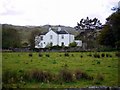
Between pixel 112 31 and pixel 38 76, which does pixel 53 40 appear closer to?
pixel 112 31

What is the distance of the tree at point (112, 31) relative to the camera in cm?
5041

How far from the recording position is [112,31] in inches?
2146

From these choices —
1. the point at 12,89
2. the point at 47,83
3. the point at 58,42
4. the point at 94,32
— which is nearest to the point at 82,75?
the point at 47,83

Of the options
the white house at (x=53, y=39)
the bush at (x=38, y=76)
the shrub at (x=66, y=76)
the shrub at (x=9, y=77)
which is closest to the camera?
the shrub at (x=9, y=77)

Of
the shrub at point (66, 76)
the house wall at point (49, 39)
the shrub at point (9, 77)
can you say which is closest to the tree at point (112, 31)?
the shrub at point (66, 76)

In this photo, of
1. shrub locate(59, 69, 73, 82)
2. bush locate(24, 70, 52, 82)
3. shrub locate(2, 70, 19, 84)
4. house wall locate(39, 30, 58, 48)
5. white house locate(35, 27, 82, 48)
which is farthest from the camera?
house wall locate(39, 30, 58, 48)

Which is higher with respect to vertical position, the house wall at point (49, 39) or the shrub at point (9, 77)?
the house wall at point (49, 39)

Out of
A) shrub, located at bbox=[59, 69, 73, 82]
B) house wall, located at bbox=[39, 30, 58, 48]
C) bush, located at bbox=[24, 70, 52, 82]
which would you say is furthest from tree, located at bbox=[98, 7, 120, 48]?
house wall, located at bbox=[39, 30, 58, 48]

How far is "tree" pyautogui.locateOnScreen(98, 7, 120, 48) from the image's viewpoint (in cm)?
5041

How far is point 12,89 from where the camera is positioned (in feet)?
40.3

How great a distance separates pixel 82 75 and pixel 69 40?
3345 inches

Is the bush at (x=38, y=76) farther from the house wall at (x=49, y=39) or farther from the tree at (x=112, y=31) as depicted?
the house wall at (x=49, y=39)

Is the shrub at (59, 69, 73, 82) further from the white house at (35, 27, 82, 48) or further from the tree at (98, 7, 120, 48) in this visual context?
the white house at (35, 27, 82, 48)

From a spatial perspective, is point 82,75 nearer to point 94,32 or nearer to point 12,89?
A: point 12,89
